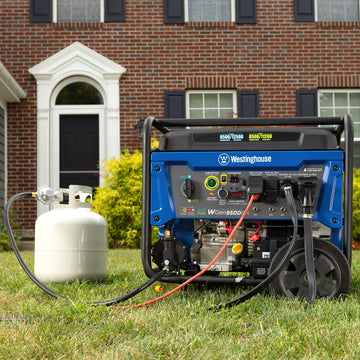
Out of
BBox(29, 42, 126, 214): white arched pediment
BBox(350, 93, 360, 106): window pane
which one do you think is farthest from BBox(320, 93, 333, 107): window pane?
BBox(29, 42, 126, 214): white arched pediment

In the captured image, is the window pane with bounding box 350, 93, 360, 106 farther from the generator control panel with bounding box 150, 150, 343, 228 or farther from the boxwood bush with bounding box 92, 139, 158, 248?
the generator control panel with bounding box 150, 150, 343, 228

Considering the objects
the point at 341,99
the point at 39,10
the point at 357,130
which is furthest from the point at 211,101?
the point at 39,10

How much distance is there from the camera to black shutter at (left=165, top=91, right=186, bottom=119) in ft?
32.3

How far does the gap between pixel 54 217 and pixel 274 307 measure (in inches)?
64.7

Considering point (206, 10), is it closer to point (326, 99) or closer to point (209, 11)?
point (209, 11)

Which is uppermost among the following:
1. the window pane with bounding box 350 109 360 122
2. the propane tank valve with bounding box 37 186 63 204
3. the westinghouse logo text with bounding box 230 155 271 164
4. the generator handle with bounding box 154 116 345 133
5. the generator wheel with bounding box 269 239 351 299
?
the window pane with bounding box 350 109 360 122

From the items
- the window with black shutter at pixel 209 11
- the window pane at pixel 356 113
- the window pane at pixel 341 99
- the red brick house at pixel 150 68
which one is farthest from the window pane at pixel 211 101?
the window pane at pixel 356 113

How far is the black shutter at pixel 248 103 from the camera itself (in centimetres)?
995

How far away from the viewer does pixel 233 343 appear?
2084mm

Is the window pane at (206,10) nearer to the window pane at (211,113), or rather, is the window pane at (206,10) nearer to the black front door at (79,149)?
the window pane at (211,113)

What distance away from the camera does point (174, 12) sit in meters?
10.1

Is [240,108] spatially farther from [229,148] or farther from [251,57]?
[229,148]

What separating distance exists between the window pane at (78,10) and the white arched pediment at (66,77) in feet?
1.75

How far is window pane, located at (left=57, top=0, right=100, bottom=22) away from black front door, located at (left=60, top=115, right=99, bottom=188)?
1.70m
